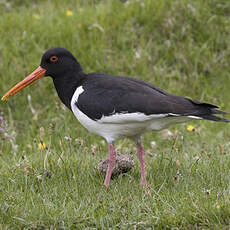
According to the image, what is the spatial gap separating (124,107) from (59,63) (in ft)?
3.21

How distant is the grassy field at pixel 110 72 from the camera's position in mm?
4543

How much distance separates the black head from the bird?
0.40 feet

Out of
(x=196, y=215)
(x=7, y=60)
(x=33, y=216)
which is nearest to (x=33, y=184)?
(x=33, y=216)

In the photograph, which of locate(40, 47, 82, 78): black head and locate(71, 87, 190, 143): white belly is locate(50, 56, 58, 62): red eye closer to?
locate(40, 47, 82, 78): black head

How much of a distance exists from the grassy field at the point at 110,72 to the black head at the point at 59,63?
0.52m

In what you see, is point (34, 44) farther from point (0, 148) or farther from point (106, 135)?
point (106, 135)

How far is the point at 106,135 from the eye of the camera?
462 cm

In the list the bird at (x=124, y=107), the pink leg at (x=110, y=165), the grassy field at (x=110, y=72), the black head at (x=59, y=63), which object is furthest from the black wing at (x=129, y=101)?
the grassy field at (x=110, y=72)

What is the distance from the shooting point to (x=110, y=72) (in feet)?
24.1

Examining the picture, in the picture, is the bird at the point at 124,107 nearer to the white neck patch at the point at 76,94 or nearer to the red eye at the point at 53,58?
the white neck patch at the point at 76,94

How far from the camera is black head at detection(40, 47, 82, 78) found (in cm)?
497

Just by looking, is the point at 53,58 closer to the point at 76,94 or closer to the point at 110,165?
the point at 76,94

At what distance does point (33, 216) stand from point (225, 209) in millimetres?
1409

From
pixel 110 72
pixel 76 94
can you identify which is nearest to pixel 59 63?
pixel 76 94
